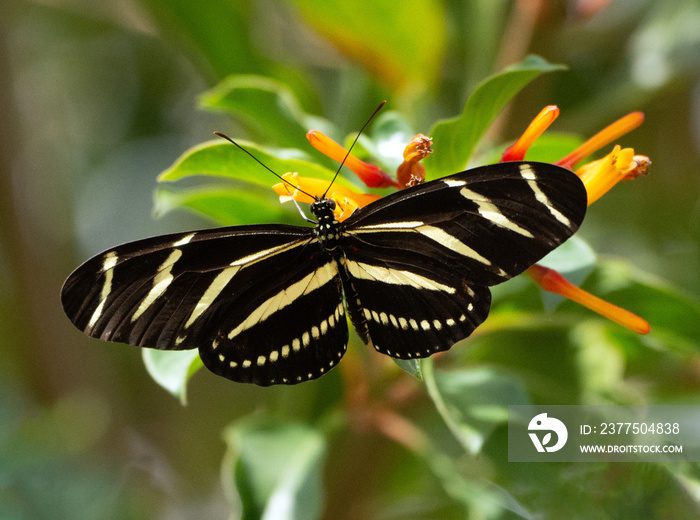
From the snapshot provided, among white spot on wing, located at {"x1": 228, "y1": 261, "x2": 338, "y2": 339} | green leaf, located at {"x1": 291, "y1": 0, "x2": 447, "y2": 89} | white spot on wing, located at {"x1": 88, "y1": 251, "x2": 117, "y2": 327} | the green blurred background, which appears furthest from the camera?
green leaf, located at {"x1": 291, "y1": 0, "x2": 447, "y2": 89}

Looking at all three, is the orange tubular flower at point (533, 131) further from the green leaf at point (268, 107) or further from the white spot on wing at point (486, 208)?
the green leaf at point (268, 107)

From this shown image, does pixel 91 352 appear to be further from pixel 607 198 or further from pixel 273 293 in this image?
pixel 607 198

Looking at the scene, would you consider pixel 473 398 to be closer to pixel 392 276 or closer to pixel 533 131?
pixel 392 276

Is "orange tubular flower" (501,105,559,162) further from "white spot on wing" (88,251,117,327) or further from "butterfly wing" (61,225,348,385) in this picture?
"white spot on wing" (88,251,117,327)

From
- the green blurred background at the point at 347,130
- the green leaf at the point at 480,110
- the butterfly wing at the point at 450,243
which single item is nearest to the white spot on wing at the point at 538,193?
the butterfly wing at the point at 450,243

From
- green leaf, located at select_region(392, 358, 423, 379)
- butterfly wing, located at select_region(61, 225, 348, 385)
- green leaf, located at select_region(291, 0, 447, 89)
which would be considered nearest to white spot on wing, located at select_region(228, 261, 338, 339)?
butterfly wing, located at select_region(61, 225, 348, 385)

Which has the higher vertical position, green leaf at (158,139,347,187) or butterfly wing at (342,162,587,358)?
green leaf at (158,139,347,187)
